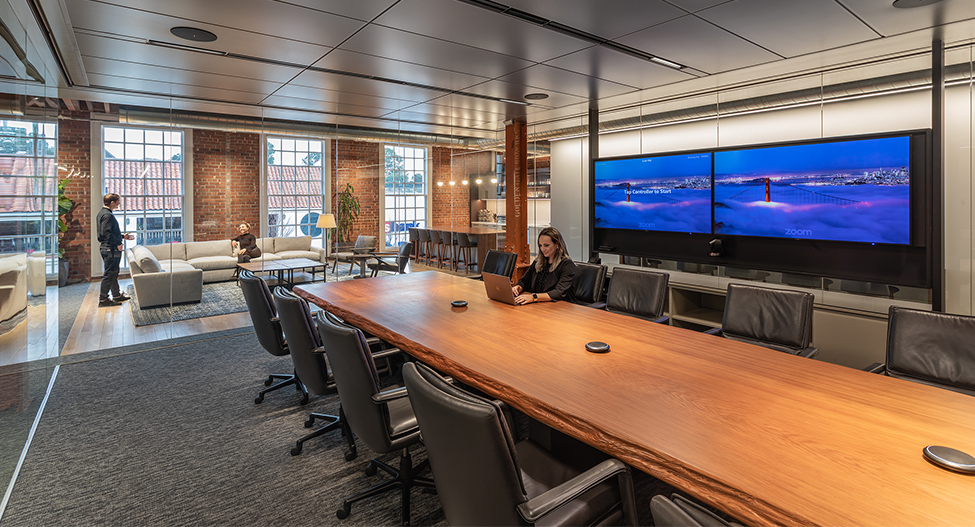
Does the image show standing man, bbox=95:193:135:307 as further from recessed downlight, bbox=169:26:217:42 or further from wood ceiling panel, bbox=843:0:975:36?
wood ceiling panel, bbox=843:0:975:36

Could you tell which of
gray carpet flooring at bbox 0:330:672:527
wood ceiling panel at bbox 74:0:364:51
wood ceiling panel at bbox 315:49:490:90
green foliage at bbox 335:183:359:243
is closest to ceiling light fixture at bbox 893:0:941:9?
wood ceiling panel at bbox 315:49:490:90

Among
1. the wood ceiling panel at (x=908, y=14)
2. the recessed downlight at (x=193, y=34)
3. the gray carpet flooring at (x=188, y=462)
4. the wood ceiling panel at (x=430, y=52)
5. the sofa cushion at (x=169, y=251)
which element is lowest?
the gray carpet flooring at (x=188, y=462)

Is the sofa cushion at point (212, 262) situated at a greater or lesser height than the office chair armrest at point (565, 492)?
greater

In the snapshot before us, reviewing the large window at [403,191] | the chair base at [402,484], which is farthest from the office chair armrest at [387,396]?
the large window at [403,191]

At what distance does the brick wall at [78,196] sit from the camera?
484cm

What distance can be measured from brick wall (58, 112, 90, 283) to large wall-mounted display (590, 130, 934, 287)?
18.2ft

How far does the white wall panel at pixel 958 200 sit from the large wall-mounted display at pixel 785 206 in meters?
0.32

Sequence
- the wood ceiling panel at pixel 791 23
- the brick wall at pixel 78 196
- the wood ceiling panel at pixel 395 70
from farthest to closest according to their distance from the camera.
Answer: the brick wall at pixel 78 196
the wood ceiling panel at pixel 395 70
the wood ceiling panel at pixel 791 23

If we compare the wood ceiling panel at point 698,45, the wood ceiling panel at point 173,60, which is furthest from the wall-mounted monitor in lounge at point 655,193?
the wood ceiling panel at point 173,60

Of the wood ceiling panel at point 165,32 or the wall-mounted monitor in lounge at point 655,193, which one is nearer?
the wood ceiling panel at point 165,32

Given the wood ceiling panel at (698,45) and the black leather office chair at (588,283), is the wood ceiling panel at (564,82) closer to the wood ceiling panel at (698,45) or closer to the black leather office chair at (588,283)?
the wood ceiling panel at (698,45)

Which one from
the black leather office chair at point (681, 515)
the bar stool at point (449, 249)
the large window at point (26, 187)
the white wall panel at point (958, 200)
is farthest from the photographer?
the bar stool at point (449, 249)

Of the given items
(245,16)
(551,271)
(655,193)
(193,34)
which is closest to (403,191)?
(655,193)

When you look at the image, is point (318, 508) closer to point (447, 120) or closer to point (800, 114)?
point (800, 114)
